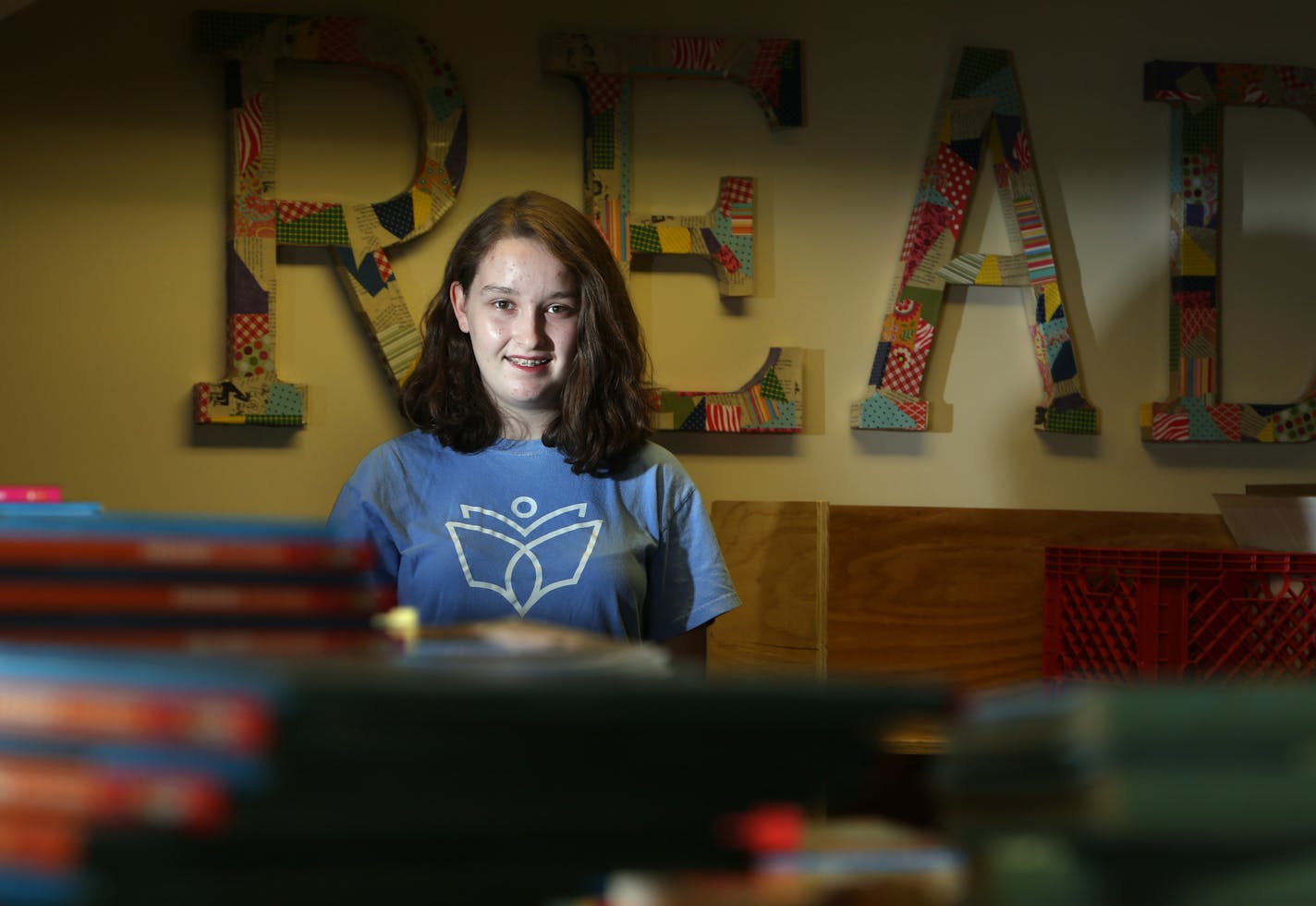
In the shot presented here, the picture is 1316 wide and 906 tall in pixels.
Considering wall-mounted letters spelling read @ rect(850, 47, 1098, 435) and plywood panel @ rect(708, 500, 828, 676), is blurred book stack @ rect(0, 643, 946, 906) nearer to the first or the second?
plywood panel @ rect(708, 500, 828, 676)

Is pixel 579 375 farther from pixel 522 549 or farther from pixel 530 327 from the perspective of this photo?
pixel 522 549

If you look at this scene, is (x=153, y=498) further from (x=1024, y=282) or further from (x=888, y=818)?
(x=1024, y=282)

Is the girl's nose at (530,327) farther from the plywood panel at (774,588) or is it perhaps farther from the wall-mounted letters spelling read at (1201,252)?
the wall-mounted letters spelling read at (1201,252)

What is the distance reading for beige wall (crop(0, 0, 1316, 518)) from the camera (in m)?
2.61

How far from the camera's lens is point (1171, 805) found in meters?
0.39

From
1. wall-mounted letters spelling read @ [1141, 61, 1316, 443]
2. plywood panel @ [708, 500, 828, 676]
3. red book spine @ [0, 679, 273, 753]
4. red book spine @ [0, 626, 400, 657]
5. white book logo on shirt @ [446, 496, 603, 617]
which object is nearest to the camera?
red book spine @ [0, 679, 273, 753]

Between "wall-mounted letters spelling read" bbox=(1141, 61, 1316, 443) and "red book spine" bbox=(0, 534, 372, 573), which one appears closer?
Answer: "red book spine" bbox=(0, 534, 372, 573)

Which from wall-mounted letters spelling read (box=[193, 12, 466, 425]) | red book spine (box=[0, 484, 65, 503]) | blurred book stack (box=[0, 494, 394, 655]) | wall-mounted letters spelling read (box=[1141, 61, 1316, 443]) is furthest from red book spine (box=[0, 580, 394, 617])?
wall-mounted letters spelling read (box=[1141, 61, 1316, 443])

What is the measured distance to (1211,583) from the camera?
2023 millimetres

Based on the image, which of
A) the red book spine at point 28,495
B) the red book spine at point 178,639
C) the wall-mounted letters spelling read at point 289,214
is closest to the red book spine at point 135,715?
the red book spine at point 178,639

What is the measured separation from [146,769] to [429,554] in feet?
5.02

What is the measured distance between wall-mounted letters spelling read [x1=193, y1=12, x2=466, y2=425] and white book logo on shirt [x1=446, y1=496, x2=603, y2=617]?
0.78m

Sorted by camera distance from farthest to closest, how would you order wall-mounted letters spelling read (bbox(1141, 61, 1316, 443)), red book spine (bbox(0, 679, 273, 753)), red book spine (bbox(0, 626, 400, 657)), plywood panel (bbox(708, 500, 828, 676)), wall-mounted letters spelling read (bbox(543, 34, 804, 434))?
wall-mounted letters spelling read (bbox(1141, 61, 1316, 443))
wall-mounted letters spelling read (bbox(543, 34, 804, 434))
plywood panel (bbox(708, 500, 828, 676))
red book spine (bbox(0, 626, 400, 657))
red book spine (bbox(0, 679, 273, 753))

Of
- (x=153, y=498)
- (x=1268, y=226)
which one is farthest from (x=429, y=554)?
(x=1268, y=226)
